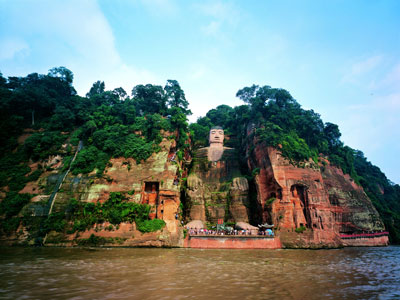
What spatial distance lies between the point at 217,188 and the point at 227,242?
472 inches

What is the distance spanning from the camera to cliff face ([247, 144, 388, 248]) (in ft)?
83.1

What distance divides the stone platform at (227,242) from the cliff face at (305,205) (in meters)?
3.26

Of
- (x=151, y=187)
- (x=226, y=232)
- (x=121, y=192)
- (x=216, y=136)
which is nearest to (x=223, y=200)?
(x=226, y=232)

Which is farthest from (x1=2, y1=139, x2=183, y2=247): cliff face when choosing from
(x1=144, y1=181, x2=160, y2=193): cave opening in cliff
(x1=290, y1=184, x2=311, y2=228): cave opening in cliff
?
(x1=290, y1=184, x2=311, y2=228): cave opening in cliff

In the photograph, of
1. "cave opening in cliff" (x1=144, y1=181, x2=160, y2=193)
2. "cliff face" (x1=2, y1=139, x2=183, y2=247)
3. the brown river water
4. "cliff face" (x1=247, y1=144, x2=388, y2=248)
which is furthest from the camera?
"cave opening in cliff" (x1=144, y1=181, x2=160, y2=193)

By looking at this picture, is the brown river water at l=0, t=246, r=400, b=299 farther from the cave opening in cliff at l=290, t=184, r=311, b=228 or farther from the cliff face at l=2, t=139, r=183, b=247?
the cave opening in cliff at l=290, t=184, r=311, b=228

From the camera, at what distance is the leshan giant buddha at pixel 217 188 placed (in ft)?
99.5

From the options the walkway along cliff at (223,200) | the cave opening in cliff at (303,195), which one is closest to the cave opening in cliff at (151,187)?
the walkway along cliff at (223,200)

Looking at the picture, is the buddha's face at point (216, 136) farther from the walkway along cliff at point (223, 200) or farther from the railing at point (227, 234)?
the railing at point (227, 234)

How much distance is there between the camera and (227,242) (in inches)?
883

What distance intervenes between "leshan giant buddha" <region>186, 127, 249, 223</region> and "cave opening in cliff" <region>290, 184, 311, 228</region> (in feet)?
20.2

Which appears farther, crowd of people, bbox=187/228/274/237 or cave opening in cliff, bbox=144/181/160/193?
cave opening in cliff, bbox=144/181/160/193

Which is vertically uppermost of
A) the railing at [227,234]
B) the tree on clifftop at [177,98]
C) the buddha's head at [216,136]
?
the tree on clifftop at [177,98]

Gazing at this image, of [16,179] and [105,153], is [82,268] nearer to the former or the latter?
[105,153]
